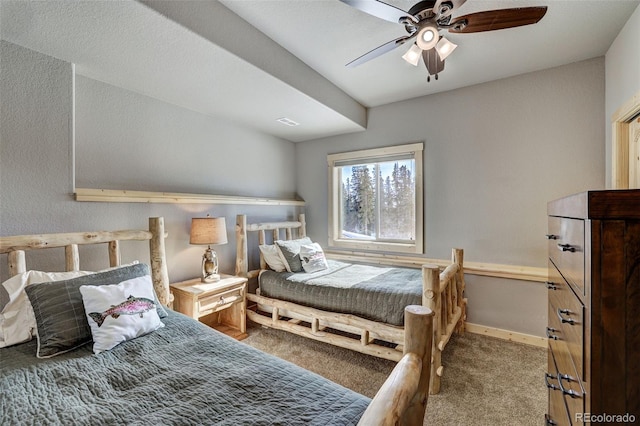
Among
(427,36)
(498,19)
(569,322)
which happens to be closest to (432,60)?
(427,36)

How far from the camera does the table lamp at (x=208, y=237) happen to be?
2.68 meters

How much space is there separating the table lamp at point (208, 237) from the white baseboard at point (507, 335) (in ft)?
9.70

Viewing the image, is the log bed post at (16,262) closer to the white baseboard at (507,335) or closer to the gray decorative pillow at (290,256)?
the gray decorative pillow at (290,256)

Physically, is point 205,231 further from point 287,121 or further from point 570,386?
point 570,386

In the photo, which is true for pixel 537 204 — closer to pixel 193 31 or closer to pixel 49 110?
pixel 193 31

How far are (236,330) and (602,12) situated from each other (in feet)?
13.9

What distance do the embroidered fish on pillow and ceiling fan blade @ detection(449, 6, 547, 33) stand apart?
2591 millimetres

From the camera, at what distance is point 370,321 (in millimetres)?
→ 2316

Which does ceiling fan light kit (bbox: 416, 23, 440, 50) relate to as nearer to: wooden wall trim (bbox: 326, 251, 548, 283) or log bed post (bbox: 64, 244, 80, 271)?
wooden wall trim (bbox: 326, 251, 548, 283)

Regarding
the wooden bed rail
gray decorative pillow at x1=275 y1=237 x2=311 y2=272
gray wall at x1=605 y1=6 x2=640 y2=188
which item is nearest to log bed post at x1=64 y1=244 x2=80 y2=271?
gray decorative pillow at x1=275 y1=237 x2=311 y2=272

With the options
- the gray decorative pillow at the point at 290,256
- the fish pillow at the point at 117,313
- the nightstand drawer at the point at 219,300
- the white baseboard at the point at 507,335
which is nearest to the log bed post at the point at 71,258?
the fish pillow at the point at 117,313

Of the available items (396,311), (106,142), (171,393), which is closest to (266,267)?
(396,311)

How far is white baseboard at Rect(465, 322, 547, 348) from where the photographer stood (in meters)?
2.74

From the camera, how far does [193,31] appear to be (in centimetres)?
174
